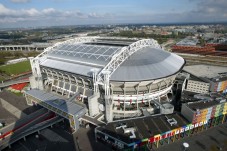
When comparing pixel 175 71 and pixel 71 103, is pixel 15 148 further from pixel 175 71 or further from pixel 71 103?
pixel 175 71

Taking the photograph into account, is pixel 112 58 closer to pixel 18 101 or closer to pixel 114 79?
pixel 114 79

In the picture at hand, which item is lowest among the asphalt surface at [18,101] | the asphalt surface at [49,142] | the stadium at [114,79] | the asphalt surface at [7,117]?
the asphalt surface at [49,142]

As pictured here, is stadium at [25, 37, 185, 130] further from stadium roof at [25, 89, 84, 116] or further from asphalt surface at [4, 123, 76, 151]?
asphalt surface at [4, 123, 76, 151]

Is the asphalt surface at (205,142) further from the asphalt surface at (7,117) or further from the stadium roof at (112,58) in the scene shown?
the asphalt surface at (7,117)

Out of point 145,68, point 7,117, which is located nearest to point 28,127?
point 7,117

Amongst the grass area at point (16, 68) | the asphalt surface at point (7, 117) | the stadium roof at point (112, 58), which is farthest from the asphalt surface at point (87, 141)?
the grass area at point (16, 68)

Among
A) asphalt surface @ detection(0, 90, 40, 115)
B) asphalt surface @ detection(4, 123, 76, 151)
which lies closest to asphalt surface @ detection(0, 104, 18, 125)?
asphalt surface @ detection(0, 90, 40, 115)

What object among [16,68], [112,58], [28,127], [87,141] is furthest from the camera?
[16,68]
